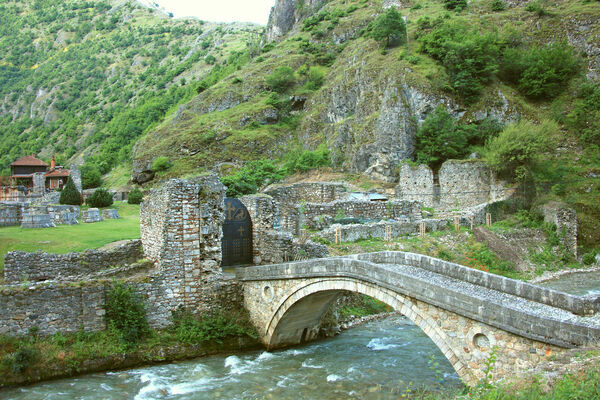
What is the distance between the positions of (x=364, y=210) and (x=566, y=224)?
11451 mm

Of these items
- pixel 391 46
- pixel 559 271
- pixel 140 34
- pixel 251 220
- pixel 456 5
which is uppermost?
pixel 140 34

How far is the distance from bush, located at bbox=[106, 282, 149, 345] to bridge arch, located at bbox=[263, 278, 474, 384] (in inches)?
137

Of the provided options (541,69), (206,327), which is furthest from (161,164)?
(541,69)

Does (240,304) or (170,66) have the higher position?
(170,66)

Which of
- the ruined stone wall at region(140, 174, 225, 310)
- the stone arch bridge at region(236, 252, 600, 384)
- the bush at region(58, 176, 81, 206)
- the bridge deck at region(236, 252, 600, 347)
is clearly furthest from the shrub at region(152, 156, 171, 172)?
the bridge deck at region(236, 252, 600, 347)

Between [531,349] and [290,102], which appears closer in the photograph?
[531,349]

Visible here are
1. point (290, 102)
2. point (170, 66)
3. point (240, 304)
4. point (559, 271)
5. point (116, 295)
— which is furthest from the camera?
point (170, 66)

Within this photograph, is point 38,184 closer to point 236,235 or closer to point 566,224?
point 236,235

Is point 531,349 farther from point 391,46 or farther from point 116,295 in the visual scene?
point 391,46

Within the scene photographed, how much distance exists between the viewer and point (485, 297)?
7.30m

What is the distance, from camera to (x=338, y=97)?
44.1 metres

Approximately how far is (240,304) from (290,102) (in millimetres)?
40470

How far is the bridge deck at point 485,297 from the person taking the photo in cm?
570

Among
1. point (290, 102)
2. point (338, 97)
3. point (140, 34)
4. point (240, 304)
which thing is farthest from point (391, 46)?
point (140, 34)
